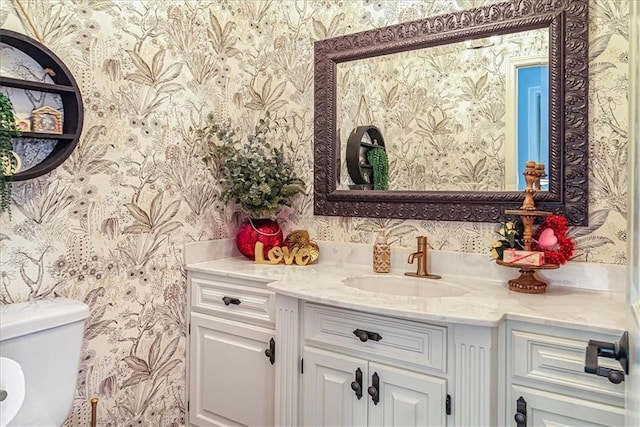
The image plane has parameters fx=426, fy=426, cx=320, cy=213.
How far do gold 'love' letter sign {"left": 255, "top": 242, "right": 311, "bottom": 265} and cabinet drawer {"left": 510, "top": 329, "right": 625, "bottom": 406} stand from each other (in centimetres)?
100

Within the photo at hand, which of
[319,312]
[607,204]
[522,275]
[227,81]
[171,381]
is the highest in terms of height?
[227,81]

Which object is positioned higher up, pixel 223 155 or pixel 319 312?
pixel 223 155

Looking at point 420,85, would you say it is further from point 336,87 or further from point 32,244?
point 32,244

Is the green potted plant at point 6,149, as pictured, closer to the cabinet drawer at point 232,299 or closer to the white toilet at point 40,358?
the white toilet at point 40,358

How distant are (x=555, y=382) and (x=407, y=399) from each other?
41 centimetres

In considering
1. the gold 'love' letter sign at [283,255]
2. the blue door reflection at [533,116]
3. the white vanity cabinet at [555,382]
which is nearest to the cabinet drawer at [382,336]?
the white vanity cabinet at [555,382]

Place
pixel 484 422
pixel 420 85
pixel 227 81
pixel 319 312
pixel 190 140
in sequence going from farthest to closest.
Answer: pixel 227 81, pixel 190 140, pixel 420 85, pixel 319 312, pixel 484 422

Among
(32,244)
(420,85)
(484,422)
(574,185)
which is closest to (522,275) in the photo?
(574,185)

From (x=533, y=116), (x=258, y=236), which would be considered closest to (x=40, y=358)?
(x=258, y=236)

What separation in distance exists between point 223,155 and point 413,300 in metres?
1.15

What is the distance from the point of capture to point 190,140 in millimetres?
1956

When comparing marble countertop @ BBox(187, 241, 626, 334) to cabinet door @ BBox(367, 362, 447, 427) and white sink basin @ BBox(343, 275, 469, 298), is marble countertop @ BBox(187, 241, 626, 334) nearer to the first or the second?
white sink basin @ BBox(343, 275, 469, 298)

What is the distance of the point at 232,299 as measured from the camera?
5.75ft

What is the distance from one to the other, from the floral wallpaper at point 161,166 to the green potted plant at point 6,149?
0.30ft
